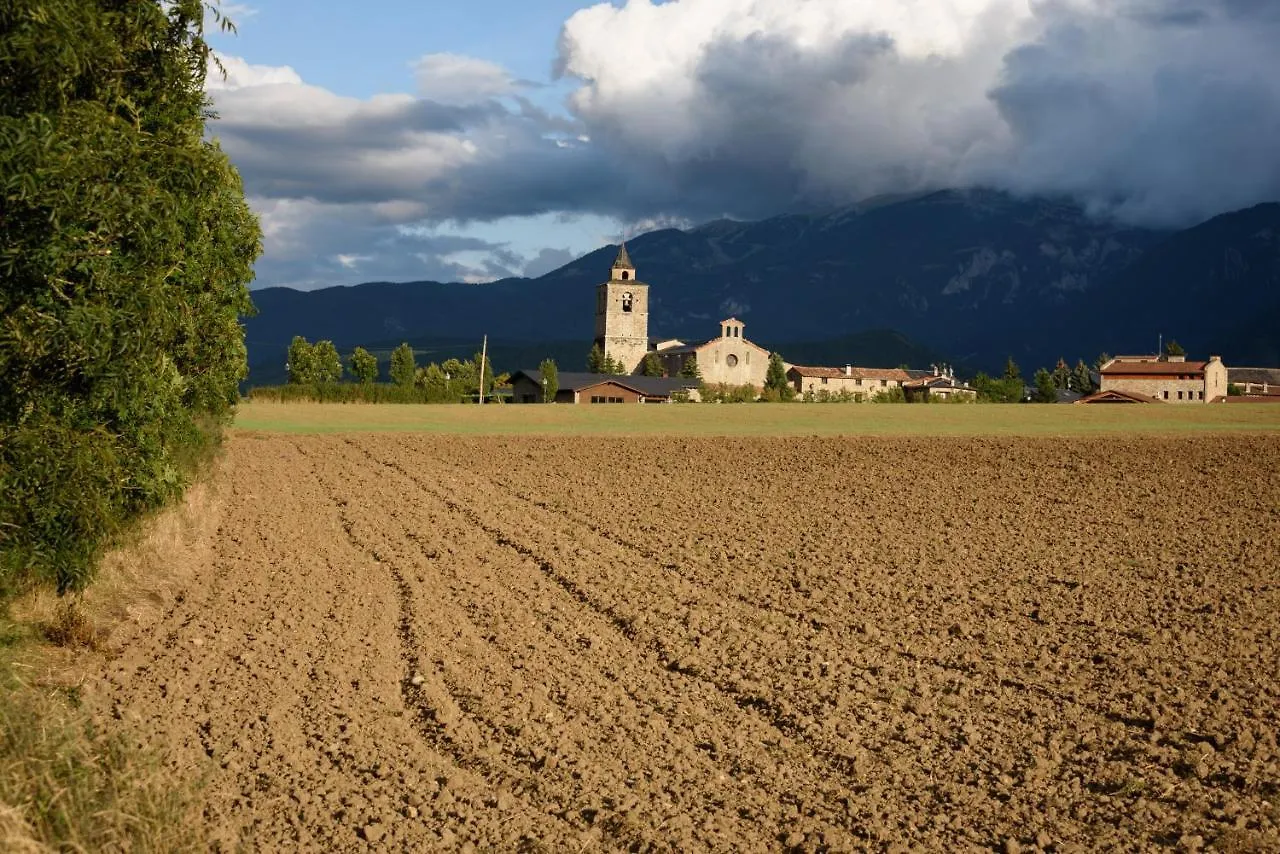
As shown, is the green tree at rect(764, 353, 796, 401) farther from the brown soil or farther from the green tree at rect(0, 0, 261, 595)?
the green tree at rect(0, 0, 261, 595)

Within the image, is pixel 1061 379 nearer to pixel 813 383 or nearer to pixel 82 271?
pixel 813 383

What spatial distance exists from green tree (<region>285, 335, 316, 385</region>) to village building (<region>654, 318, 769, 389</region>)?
186 ft

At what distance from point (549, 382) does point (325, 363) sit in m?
56.2

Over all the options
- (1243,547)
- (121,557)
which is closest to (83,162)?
(121,557)

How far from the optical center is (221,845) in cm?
939

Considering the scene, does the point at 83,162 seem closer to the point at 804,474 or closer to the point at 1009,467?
the point at 804,474

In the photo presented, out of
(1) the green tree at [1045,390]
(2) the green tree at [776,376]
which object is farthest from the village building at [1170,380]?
(2) the green tree at [776,376]

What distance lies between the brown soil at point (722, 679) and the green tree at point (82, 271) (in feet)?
7.03

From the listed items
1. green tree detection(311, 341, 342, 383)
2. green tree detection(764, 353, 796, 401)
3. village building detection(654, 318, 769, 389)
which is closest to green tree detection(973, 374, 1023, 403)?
green tree detection(764, 353, 796, 401)

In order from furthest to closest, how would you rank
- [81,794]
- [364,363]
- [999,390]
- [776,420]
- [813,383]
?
[813,383] → [364,363] → [999,390] → [776,420] → [81,794]

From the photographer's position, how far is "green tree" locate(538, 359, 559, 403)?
141375mm

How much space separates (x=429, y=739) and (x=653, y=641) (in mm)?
4567

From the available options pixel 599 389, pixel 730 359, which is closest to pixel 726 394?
pixel 599 389

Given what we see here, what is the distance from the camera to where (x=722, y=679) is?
14391 millimetres
